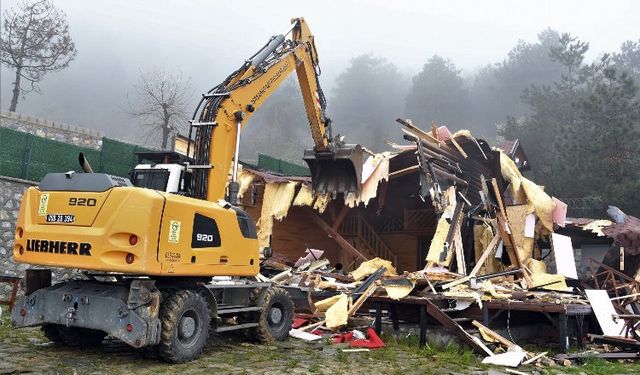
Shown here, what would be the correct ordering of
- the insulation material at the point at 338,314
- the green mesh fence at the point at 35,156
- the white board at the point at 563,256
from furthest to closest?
the green mesh fence at the point at 35,156
the white board at the point at 563,256
the insulation material at the point at 338,314

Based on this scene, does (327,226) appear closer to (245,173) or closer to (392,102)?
(245,173)

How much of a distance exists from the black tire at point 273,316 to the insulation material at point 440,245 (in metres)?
4.84

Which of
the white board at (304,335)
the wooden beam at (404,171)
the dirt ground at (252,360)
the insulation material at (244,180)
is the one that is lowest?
the dirt ground at (252,360)

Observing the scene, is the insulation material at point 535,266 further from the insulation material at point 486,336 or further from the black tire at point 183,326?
the black tire at point 183,326

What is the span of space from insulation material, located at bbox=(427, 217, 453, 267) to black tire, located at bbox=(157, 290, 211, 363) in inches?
278

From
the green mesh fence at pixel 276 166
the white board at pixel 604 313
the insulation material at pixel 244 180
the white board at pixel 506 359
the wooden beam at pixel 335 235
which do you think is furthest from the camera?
the green mesh fence at pixel 276 166

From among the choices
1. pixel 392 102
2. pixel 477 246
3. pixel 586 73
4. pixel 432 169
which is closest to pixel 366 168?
pixel 432 169

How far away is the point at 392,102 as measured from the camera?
85.2 meters

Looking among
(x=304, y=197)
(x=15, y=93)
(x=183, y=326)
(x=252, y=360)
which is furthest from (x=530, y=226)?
(x=15, y=93)

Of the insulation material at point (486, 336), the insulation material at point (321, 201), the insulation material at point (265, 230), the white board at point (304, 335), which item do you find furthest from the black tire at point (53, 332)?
the insulation material at point (321, 201)

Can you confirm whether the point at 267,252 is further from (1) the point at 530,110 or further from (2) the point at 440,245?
(1) the point at 530,110

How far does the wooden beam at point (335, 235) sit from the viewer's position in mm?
→ 17097

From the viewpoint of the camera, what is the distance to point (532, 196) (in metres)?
16.0

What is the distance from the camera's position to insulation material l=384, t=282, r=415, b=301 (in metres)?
10.2
